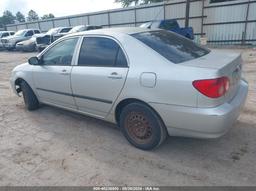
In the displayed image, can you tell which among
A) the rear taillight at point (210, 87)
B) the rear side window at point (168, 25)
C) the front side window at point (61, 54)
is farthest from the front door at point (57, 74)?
the rear side window at point (168, 25)

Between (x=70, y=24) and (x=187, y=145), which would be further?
(x=70, y=24)

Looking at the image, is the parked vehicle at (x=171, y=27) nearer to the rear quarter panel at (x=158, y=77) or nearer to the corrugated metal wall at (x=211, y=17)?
the corrugated metal wall at (x=211, y=17)

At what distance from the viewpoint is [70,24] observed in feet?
89.5

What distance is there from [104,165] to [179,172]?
974mm

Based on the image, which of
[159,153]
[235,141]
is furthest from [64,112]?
[235,141]

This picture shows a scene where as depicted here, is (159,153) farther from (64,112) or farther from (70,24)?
(70,24)

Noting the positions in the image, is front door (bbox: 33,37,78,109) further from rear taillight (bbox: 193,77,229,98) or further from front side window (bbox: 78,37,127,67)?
rear taillight (bbox: 193,77,229,98)

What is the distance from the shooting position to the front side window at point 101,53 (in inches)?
138

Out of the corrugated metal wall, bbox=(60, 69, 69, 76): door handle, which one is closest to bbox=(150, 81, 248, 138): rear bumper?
bbox=(60, 69, 69, 76): door handle

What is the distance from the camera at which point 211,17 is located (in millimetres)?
16891

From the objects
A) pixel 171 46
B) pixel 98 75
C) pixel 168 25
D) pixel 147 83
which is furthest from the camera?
pixel 168 25

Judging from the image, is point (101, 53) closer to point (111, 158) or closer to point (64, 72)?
point (64, 72)

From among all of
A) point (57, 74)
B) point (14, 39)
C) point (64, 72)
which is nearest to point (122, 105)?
point (64, 72)

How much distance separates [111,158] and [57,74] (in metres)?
1.85
